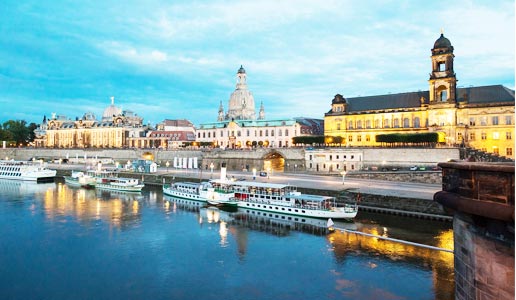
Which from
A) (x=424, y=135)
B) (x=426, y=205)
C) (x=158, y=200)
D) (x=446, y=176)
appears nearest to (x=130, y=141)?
(x=158, y=200)

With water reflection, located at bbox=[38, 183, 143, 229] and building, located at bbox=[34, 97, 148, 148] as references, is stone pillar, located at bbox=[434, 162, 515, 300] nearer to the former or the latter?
water reflection, located at bbox=[38, 183, 143, 229]

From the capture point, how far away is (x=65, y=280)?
24078 mm

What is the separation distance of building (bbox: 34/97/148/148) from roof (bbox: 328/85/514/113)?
7580 centimetres

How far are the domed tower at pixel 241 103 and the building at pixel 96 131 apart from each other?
31.4 meters

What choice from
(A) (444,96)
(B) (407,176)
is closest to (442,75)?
(A) (444,96)

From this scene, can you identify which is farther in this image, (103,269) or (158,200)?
(158,200)

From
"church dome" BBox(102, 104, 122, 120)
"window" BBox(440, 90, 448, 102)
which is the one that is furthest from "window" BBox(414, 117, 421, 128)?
"church dome" BBox(102, 104, 122, 120)

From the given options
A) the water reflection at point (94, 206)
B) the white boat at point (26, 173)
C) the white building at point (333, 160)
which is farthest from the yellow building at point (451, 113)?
the white boat at point (26, 173)

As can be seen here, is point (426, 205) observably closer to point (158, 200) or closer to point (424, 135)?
point (424, 135)

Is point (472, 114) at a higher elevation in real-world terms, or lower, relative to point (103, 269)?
higher

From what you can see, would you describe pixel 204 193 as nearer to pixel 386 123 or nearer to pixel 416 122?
pixel 386 123

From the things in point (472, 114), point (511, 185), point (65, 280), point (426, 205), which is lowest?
point (65, 280)

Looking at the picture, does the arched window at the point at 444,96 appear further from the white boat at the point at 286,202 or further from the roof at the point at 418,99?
the white boat at the point at 286,202

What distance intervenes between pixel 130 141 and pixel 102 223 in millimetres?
92104
